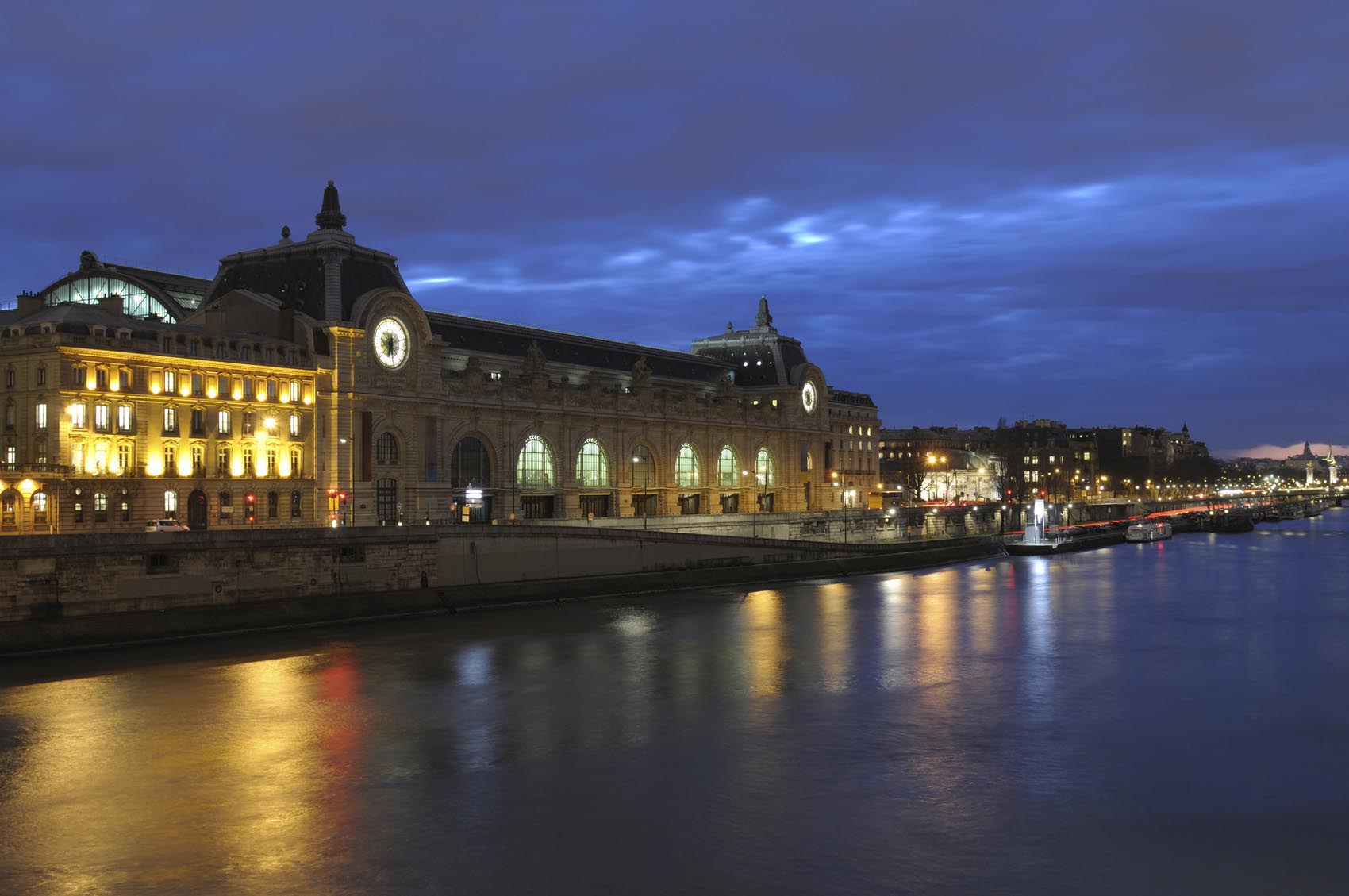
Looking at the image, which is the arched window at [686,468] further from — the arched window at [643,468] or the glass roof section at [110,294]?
the glass roof section at [110,294]

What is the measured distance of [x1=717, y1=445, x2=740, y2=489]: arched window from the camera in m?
115

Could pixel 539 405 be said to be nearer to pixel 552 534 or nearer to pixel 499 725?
pixel 552 534

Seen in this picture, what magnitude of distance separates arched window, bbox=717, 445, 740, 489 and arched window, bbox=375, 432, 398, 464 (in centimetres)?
4003

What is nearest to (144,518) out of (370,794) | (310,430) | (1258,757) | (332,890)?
(310,430)

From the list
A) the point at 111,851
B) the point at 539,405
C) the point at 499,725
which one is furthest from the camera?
the point at 539,405

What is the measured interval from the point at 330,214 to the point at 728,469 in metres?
47.3

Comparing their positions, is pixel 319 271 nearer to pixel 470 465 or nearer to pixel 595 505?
pixel 470 465

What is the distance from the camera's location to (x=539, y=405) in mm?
Answer: 92188

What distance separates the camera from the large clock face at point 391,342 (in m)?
78.5

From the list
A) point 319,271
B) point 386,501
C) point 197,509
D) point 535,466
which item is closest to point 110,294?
point 319,271

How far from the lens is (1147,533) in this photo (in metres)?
132

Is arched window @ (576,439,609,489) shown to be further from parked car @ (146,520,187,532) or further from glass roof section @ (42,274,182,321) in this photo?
parked car @ (146,520,187,532)

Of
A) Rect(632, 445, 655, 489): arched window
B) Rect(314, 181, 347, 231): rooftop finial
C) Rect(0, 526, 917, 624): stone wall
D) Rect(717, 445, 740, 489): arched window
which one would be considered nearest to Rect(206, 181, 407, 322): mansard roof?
Rect(314, 181, 347, 231): rooftop finial

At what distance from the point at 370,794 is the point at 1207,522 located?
497ft
